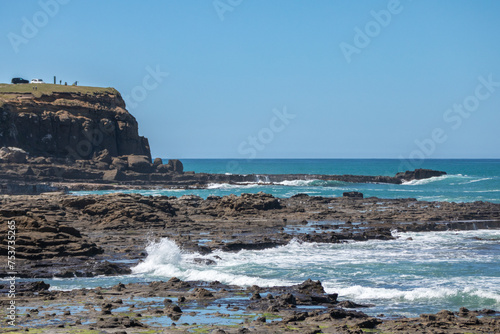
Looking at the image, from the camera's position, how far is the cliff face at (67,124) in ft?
274

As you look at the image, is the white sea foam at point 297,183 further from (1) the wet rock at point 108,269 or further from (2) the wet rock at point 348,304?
(2) the wet rock at point 348,304

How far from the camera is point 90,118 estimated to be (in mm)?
90000

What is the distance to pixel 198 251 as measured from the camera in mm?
25719

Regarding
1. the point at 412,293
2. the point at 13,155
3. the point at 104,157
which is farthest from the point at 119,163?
the point at 412,293

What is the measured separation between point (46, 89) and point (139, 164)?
69.3ft

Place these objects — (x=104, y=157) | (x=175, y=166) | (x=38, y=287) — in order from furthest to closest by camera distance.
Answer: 1. (x=175, y=166)
2. (x=104, y=157)
3. (x=38, y=287)

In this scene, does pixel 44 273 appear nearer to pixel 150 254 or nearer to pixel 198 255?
pixel 150 254

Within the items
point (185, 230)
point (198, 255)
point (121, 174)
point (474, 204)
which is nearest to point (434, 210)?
point (474, 204)

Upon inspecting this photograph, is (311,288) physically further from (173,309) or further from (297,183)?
(297,183)

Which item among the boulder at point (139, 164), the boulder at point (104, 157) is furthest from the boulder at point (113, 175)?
the boulder at point (104, 157)

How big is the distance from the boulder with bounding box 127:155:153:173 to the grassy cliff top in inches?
593

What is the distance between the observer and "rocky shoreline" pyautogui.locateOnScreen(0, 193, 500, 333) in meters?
13.4

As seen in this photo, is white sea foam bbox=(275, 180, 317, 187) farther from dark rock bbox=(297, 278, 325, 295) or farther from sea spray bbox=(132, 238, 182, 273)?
dark rock bbox=(297, 278, 325, 295)

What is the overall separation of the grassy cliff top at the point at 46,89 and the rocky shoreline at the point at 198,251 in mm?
51656
